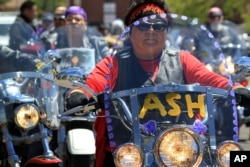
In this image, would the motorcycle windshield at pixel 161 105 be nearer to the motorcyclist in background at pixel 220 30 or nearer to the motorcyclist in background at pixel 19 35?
the motorcyclist in background at pixel 19 35

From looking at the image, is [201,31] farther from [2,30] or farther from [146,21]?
[2,30]

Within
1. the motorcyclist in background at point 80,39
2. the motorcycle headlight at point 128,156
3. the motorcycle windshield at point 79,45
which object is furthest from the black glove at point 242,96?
the motorcyclist in background at point 80,39

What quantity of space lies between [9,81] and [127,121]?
8.69 feet

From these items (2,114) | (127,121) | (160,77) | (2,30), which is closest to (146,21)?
(160,77)

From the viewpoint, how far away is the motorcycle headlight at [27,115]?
6691mm

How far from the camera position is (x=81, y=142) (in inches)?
222

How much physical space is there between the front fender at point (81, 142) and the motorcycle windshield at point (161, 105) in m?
0.72

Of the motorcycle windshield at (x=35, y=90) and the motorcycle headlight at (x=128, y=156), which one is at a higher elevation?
the motorcycle windshield at (x=35, y=90)

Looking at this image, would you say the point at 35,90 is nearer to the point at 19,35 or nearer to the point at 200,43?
the point at 19,35

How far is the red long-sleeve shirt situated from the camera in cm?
504

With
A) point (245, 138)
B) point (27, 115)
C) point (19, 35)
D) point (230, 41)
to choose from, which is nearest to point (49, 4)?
point (245, 138)

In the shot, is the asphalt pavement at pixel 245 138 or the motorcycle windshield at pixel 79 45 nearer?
the motorcycle windshield at pixel 79 45

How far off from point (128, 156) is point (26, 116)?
239 centimetres

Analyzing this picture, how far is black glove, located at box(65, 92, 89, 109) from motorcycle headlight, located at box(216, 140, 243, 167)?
1003 millimetres
